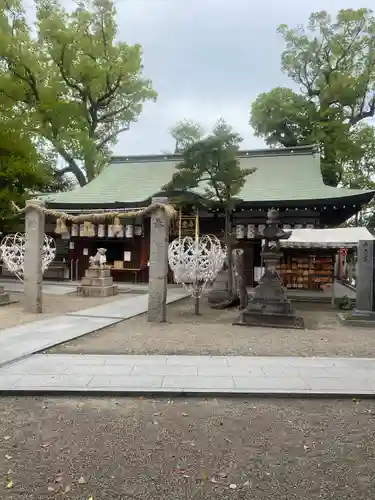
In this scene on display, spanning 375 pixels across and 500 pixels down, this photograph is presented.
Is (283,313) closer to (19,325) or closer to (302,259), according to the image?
(19,325)

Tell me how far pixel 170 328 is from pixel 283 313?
106 inches

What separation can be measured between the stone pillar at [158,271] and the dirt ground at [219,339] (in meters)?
0.34

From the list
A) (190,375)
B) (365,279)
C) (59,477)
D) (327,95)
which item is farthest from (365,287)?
(327,95)

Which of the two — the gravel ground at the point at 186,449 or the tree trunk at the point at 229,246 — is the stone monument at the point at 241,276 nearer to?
the tree trunk at the point at 229,246

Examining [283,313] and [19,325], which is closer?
[19,325]

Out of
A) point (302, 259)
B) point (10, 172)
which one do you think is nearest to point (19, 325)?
point (10, 172)

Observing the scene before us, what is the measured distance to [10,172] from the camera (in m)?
15.5

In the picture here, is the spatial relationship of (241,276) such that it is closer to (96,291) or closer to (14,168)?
(96,291)

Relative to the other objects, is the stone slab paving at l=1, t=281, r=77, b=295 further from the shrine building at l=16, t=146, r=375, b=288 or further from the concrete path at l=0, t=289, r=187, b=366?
the concrete path at l=0, t=289, r=187, b=366

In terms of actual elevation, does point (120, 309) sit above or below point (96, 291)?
below

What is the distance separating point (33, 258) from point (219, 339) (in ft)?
19.2

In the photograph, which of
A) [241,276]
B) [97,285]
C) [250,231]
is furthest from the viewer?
[250,231]

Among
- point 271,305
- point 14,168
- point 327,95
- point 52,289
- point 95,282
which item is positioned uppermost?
point 327,95

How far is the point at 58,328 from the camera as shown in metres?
8.34
